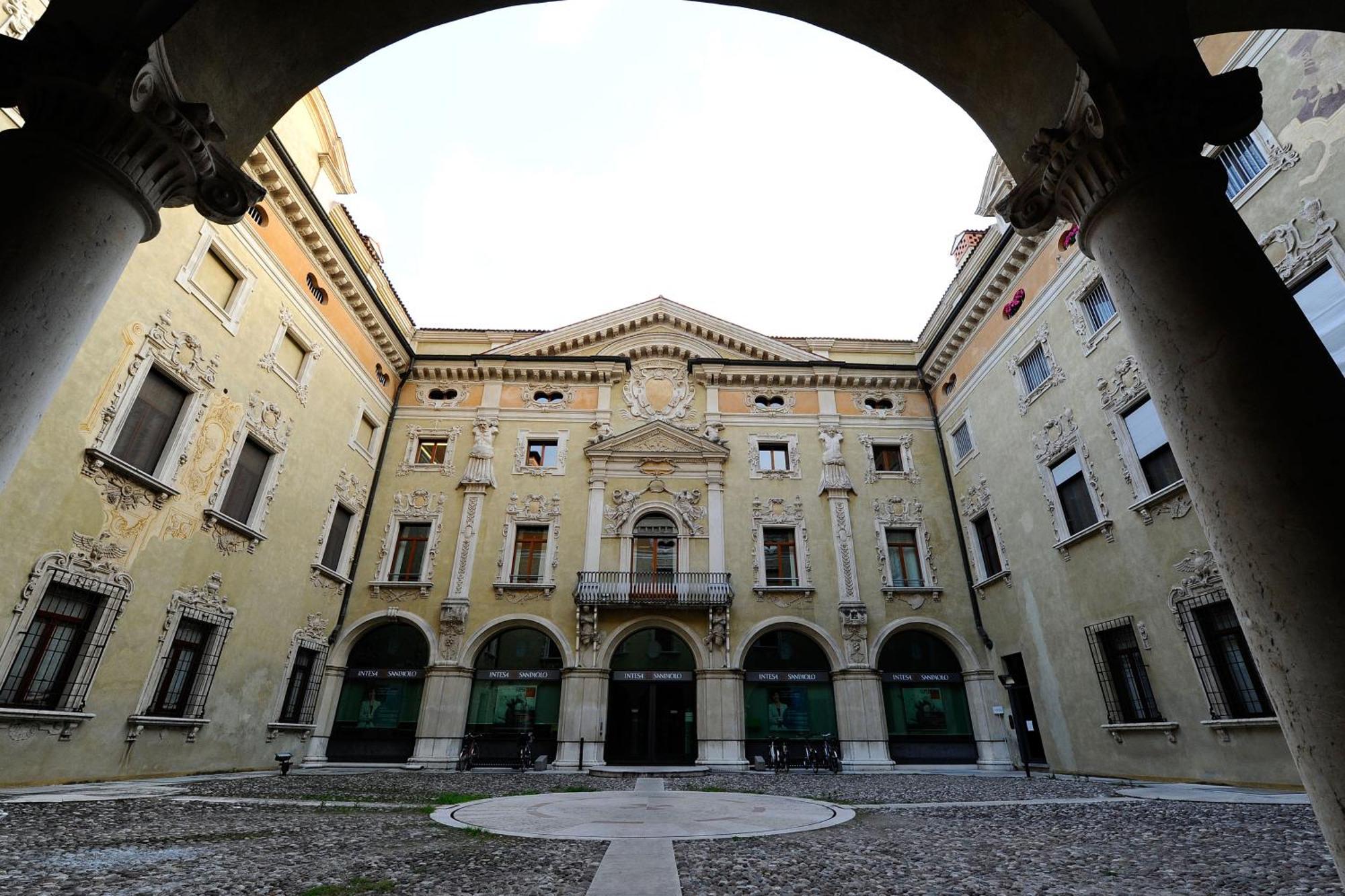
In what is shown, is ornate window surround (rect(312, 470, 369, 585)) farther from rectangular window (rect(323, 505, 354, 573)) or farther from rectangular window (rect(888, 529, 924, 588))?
rectangular window (rect(888, 529, 924, 588))

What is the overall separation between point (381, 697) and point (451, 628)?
2.79 m

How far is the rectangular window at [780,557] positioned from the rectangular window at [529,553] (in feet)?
22.9

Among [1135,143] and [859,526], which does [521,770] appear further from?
[1135,143]

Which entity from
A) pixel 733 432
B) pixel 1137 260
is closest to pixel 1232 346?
pixel 1137 260

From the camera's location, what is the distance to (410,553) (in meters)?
20.0

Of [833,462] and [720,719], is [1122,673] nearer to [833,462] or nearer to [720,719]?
[720,719]

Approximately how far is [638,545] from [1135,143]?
18036 millimetres

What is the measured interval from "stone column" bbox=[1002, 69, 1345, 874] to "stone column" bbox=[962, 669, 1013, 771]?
17521mm

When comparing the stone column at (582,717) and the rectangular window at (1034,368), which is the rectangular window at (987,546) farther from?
the stone column at (582,717)

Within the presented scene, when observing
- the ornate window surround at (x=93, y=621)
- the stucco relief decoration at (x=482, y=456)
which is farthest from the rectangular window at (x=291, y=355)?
the ornate window surround at (x=93, y=621)

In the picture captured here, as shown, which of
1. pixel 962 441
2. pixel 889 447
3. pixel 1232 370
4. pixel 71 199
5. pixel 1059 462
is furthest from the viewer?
pixel 889 447

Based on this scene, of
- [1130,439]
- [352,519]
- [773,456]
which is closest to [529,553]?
[352,519]

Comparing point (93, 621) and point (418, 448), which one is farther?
point (418, 448)

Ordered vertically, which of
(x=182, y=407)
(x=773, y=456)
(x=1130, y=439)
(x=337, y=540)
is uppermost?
(x=773, y=456)
